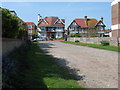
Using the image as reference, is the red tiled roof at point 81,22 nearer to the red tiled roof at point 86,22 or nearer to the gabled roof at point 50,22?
the red tiled roof at point 86,22

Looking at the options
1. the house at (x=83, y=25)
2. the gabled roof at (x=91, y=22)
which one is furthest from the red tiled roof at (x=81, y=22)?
the gabled roof at (x=91, y=22)

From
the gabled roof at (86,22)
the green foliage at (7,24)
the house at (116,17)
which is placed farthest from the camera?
the gabled roof at (86,22)

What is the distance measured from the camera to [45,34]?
206 feet

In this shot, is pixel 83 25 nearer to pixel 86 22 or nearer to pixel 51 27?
pixel 86 22

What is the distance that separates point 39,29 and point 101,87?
5893 centimetres

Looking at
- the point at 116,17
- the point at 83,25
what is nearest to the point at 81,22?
the point at 83,25

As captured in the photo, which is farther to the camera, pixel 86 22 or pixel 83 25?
pixel 86 22

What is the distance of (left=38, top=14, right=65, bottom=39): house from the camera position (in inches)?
2438

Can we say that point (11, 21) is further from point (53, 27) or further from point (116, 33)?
point (53, 27)

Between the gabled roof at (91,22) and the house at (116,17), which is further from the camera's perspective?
the gabled roof at (91,22)

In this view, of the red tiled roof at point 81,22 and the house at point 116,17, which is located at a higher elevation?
the red tiled roof at point 81,22

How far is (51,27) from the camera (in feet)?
204

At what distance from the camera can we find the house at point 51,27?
203 feet

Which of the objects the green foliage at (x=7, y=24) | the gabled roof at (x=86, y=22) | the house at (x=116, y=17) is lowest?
the green foliage at (x=7, y=24)
